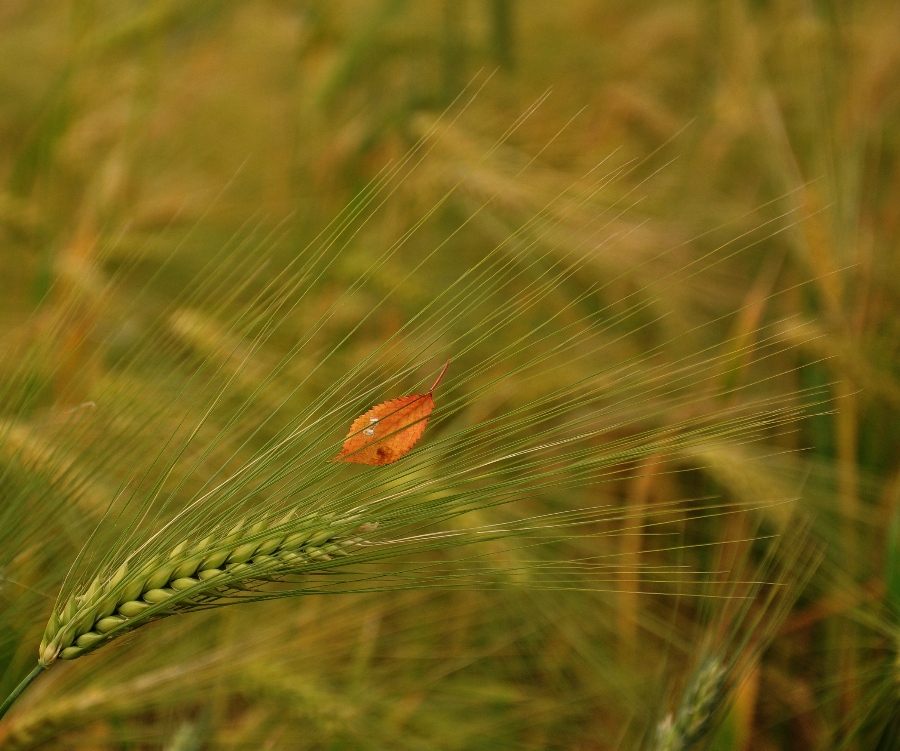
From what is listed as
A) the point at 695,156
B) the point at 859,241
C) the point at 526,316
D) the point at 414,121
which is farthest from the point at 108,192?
the point at 859,241

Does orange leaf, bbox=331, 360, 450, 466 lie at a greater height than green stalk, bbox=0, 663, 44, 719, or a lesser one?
greater

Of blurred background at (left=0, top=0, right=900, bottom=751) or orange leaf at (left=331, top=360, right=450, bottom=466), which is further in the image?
blurred background at (left=0, top=0, right=900, bottom=751)

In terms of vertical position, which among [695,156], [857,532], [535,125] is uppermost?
[535,125]

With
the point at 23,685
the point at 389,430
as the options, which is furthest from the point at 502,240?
the point at 23,685

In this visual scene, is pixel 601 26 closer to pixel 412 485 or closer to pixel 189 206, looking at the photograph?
pixel 189 206

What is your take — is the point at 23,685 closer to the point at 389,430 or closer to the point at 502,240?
the point at 389,430

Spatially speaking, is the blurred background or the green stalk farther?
the blurred background
